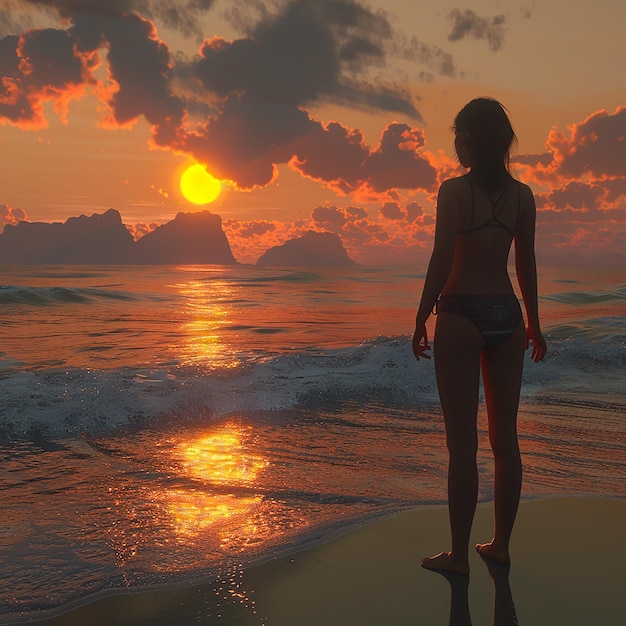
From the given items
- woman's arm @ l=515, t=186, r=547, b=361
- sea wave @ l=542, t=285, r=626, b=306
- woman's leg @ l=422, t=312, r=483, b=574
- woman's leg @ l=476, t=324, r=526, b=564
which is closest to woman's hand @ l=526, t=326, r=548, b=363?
woman's arm @ l=515, t=186, r=547, b=361

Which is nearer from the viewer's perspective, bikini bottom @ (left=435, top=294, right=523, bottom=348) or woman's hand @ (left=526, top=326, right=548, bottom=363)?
bikini bottom @ (left=435, top=294, right=523, bottom=348)

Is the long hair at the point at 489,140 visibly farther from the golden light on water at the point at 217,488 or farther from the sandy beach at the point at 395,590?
the golden light on water at the point at 217,488

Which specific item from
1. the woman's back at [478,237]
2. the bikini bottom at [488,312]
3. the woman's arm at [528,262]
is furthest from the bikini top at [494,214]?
the bikini bottom at [488,312]

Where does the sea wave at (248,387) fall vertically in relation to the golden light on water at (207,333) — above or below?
above

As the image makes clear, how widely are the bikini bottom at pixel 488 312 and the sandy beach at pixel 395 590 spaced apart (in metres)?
1.14

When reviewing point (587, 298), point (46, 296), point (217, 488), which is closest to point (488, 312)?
point (217, 488)

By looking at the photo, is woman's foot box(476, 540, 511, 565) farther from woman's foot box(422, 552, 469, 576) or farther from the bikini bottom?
the bikini bottom

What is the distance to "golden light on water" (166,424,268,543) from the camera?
3.87 m

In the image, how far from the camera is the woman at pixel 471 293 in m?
3.21

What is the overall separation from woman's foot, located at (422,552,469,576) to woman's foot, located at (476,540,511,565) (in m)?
0.21

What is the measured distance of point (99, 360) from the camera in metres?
12.5

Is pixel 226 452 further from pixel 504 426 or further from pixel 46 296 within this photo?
pixel 46 296

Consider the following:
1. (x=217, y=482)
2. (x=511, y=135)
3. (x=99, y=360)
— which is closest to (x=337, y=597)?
(x=217, y=482)

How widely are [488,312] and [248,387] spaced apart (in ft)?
19.7
